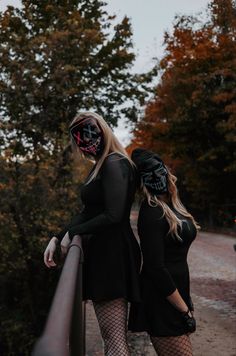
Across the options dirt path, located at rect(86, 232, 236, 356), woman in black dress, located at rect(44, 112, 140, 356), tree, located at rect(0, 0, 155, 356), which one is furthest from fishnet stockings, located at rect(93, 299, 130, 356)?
tree, located at rect(0, 0, 155, 356)

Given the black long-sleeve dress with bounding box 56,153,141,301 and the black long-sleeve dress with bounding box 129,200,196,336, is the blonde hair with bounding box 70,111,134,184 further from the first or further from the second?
the black long-sleeve dress with bounding box 129,200,196,336

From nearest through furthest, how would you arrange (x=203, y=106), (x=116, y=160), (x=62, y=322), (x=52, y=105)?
(x=62, y=322), (x=116, y=160), (x=52, y=105), (x=203, y=106)

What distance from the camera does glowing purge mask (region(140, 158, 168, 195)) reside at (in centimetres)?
283

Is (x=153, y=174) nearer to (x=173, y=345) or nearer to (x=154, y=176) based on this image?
(x=154, y=176)

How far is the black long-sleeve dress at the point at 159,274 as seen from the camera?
106 inches

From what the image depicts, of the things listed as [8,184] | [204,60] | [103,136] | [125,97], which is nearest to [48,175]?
[8,184]

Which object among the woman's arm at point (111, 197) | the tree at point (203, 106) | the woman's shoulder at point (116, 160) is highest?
the tree at point (203, 106)

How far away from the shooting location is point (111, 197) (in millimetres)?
2662

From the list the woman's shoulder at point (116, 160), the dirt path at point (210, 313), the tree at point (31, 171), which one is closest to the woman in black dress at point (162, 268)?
the woman's shoulder at point (116, 160)

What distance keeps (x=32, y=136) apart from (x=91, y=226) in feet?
22.8

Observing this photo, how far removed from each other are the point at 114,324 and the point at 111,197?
27.1 inches

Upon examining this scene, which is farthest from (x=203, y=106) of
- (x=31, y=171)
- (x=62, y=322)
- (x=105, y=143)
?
(x=62, y=322)

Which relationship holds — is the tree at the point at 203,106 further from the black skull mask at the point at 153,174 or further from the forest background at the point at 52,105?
the black skull mask at the point at 153,174

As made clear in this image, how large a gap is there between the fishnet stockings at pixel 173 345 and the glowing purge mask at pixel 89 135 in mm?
1113
